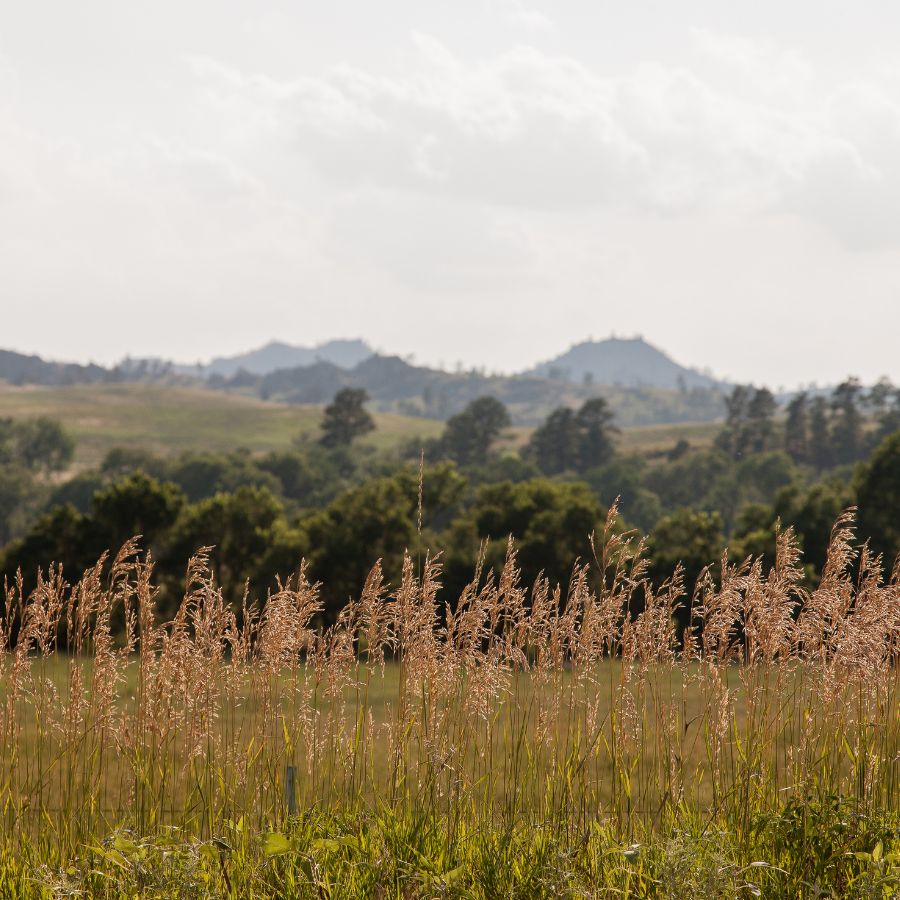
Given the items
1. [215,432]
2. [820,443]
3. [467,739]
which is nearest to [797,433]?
[820,443]

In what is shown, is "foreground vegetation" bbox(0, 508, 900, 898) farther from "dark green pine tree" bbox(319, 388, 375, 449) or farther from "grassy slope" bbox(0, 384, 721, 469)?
"grassy slope" bbox(0, 384, 721, 469)

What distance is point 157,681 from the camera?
19.6 ft

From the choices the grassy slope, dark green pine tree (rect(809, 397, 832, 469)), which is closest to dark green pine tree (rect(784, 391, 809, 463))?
dark green pine tree (rect(809, 397, 832, 469))

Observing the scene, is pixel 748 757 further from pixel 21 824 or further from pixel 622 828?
pixel 21 824

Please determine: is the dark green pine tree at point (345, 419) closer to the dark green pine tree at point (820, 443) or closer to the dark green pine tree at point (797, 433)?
the dark green pine tree at point (797, 433)

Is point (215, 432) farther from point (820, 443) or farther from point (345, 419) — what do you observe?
point (820, 443)

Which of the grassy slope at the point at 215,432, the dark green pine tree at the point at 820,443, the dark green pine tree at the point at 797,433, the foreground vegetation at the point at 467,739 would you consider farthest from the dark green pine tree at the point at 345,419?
the foreground vegetation at the point at 467,739

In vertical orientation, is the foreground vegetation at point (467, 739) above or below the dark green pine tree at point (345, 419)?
below

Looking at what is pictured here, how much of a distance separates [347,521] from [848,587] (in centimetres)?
2510

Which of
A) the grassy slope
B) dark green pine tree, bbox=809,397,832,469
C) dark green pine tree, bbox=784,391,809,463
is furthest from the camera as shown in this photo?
the grassy slope

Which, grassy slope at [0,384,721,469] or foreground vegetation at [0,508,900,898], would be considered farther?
grassy slope at [0,384,721,469]

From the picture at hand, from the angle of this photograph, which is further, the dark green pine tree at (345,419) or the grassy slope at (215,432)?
the grassy slope at (215,432)

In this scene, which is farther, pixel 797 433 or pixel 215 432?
pixel 215 432

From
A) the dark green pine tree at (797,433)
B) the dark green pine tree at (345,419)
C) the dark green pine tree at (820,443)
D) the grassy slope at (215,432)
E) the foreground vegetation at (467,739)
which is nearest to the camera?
the foreground vegetation at (467,739)
